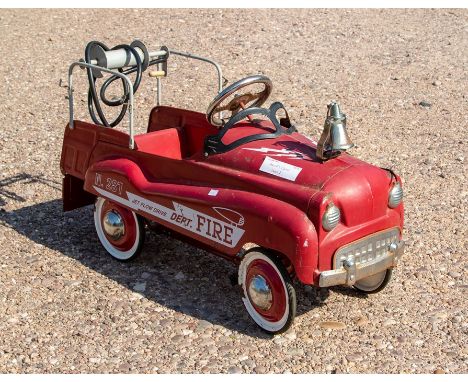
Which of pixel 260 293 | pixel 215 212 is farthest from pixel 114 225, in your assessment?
pixel 260 293

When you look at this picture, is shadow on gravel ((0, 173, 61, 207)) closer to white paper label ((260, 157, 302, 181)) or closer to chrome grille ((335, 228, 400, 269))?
Result: white paper label ((260, 157, 302, 181))

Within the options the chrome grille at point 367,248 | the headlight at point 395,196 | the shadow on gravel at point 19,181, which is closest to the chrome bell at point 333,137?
the headlight at point 395,196

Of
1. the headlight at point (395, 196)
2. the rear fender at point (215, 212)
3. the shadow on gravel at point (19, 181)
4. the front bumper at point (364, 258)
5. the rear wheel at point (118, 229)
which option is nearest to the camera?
the rear fender at point (215, 212)

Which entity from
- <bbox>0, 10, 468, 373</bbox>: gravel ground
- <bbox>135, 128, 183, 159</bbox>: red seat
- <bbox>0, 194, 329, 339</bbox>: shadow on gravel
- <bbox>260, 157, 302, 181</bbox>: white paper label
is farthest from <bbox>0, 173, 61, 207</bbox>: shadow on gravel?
<bbox>260, 157, 302, 181</bbox>: white paper label

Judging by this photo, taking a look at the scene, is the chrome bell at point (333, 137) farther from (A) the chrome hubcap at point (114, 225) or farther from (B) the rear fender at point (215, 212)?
(A) the chrome hubcap at point (114, 225)

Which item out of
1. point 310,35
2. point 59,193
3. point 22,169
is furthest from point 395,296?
point 310,35

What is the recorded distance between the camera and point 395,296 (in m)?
6.15

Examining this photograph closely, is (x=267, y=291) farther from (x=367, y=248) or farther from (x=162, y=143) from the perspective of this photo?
(x=162, y=143)

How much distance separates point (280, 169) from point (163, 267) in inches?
55.0

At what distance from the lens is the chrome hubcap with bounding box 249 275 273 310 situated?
5.57m

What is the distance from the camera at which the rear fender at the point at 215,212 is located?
5293 millimetres

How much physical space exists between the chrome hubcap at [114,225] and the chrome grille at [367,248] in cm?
189

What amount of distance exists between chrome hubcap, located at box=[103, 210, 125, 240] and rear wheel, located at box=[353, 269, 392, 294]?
1.80m

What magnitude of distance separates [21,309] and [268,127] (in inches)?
83.1
